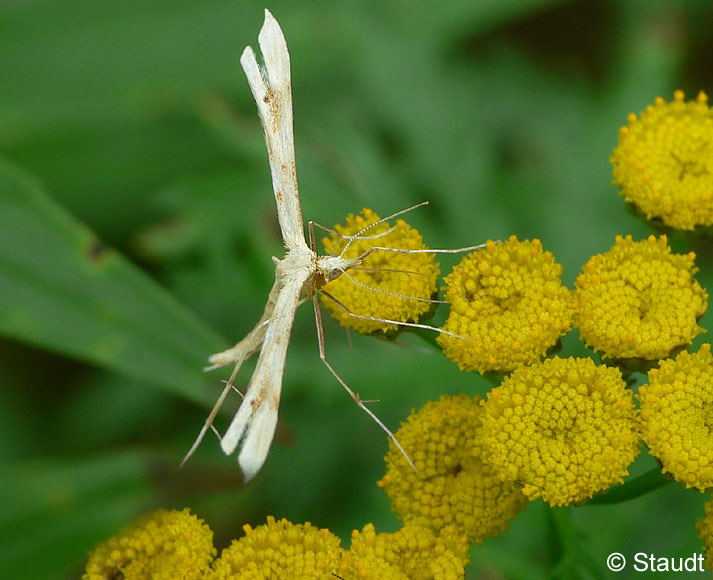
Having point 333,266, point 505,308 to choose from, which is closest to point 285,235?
point 333,266

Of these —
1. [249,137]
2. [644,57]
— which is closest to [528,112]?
[644,57]

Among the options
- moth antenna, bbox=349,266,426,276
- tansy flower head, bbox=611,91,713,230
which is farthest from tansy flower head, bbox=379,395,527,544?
tansy flower head, bbox=611,91,713,230

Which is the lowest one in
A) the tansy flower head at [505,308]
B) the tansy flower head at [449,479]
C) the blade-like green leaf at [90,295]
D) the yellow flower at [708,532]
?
the yellow flower at [708,532]

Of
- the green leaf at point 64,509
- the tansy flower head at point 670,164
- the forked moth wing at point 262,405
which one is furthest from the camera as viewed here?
the tansy flower head at point 670,164

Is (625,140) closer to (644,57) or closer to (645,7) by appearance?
(644,57)

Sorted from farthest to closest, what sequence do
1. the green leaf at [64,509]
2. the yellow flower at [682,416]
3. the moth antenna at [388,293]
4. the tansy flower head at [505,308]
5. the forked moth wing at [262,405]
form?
the moth antenna at [388,293], the tansy flower head at [505,308], the green leaf at [64,509], the yellow flower at [682,416], the forked moth wing at [262,405]

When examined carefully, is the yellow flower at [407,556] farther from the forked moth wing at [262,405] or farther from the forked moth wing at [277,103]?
the forked moth wing at [277,103]

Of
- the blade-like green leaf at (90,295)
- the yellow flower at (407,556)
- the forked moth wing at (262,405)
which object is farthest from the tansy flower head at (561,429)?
the blade-like green leaf at (90,295)
